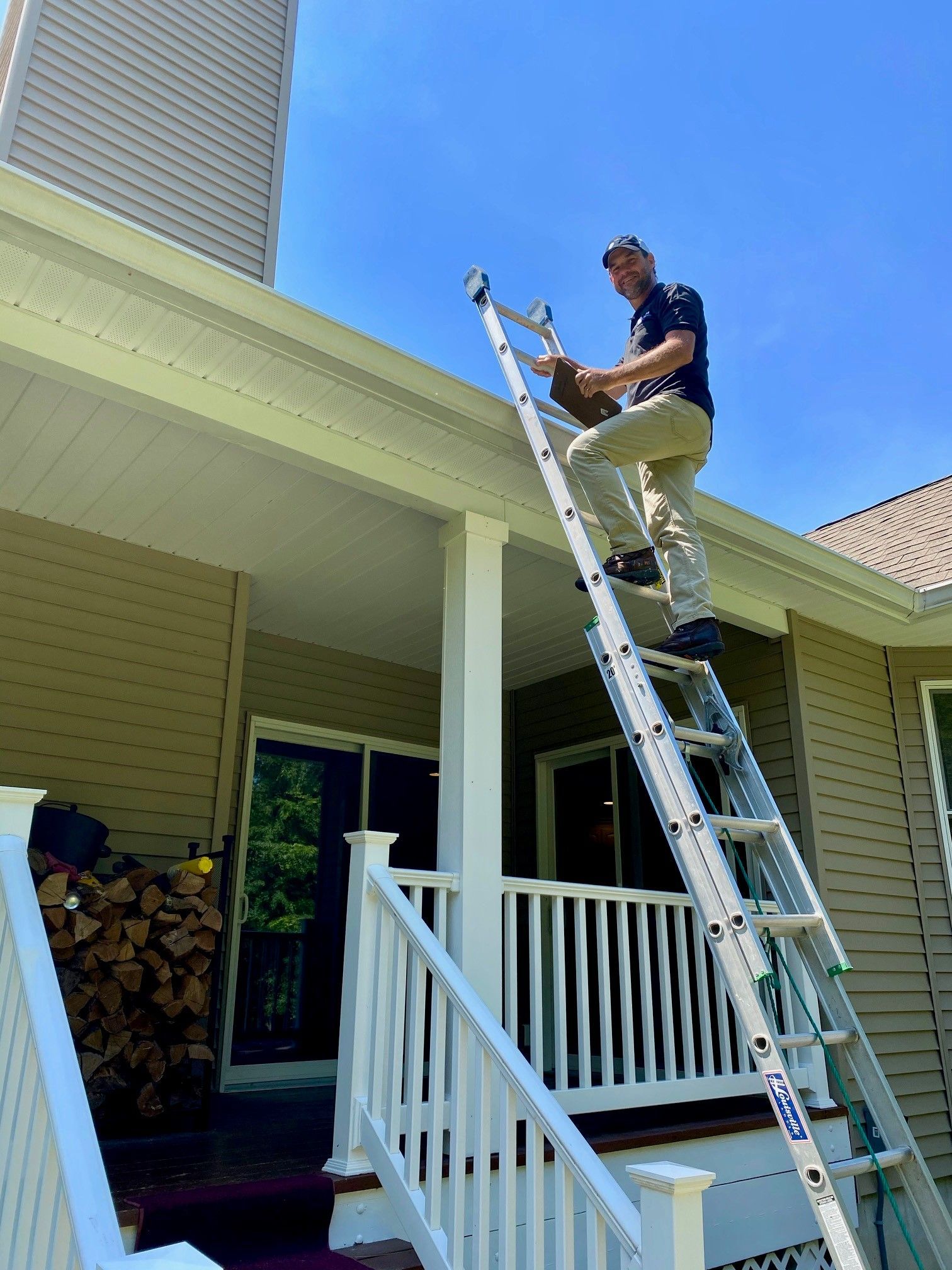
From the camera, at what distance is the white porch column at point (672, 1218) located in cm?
167

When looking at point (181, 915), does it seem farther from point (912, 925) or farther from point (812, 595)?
point (912, 925)

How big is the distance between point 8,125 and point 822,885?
5444 mm

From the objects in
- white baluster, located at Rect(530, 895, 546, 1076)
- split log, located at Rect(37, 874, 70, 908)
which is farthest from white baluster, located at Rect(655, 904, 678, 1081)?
split log, located at Rect(37, 874, 70, 908)

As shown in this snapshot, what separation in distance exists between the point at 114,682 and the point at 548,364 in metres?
2.38

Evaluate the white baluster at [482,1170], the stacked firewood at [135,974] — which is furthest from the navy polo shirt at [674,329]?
the stacked firewood at [135,974]

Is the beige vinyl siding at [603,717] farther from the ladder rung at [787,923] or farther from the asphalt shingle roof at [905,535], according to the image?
the ladder rung at [787,923]

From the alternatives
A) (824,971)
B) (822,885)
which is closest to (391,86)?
(822,885)

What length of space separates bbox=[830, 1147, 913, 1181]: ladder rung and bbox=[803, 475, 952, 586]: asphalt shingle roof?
148 inches

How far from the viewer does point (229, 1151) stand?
3.14 m

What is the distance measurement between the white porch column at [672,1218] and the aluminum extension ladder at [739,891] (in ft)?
0.83

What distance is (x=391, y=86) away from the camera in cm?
1049

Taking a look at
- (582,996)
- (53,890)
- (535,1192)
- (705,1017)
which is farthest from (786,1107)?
(53,890)

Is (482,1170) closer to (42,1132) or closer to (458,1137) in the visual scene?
(458,1137)

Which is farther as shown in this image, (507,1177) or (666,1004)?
(666,1004)
